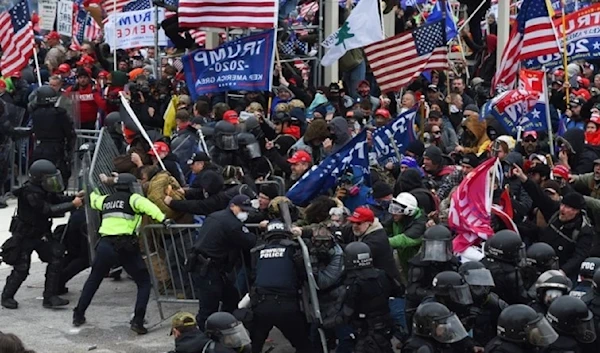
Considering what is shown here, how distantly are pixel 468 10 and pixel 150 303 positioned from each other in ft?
40.8

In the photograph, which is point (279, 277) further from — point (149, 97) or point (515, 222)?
point (149, 97)

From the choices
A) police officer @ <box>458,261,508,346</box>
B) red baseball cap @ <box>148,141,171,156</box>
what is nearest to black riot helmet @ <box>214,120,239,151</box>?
red baseball cap @ <box>148,141,171,156</box>

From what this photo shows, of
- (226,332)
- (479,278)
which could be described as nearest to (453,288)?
(479,278)

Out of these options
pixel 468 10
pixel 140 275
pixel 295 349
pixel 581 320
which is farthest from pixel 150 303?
pixel 468 10

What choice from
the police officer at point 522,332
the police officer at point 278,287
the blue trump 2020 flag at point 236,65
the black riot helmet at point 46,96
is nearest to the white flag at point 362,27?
the blue trump 2020 flag at point 236,65

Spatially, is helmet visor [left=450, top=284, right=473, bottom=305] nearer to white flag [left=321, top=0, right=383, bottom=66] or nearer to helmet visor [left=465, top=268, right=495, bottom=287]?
helmet visor [left=465, top=268, right=495, bottom=287]

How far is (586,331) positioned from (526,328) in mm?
572

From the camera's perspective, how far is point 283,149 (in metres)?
16.0

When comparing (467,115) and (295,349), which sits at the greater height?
(467,115)

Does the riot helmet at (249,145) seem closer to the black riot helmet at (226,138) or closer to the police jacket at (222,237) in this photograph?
the black riot helmet at (226,138)

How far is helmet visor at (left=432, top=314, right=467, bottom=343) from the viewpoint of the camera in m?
10.0

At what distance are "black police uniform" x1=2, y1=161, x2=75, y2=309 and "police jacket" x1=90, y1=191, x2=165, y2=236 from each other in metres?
0.73

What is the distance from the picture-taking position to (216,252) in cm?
1261

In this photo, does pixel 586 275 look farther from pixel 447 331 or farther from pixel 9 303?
pixel 9 303
